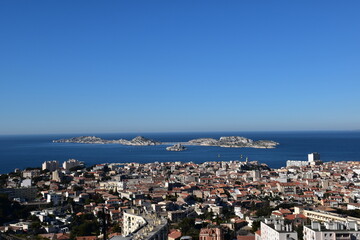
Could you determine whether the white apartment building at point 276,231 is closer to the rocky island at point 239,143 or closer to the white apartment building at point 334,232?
the white apartment building at point 334,232

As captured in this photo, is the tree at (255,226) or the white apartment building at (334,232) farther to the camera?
the tree at (255,226)

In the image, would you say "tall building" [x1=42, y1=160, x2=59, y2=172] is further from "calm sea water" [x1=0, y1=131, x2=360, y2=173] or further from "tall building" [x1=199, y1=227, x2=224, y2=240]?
"tall building" [x1=199, y1=227, x2=224, y2=240]

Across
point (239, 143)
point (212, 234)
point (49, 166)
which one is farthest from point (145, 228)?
point (239, 143)

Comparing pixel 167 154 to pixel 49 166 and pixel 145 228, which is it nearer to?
pixel 49 166

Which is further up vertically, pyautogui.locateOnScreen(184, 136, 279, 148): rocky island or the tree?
pyautogui.locateOnScreen(184, 136, 279, 148): rocky island

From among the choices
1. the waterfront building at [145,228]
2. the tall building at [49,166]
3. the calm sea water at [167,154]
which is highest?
the waterfront building at [145,228]

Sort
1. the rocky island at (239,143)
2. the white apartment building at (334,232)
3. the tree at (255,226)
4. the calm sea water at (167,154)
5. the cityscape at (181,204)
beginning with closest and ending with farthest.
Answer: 1. the white apartment building at (334,232)
2. the cityscape at (181,204)
3. the tree at (255,226)
4. the calm sea water at (167,154)
5. the rocky island at (239,143)

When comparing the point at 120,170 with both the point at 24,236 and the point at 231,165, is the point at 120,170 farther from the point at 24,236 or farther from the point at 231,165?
the point at 24,236

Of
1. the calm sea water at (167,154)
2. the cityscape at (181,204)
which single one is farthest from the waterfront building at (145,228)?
the calm sea water at (167,154)

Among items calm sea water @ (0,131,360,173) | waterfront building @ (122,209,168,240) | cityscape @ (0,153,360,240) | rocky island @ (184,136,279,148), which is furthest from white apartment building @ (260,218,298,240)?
rocky island @ (184,136,279,148)
